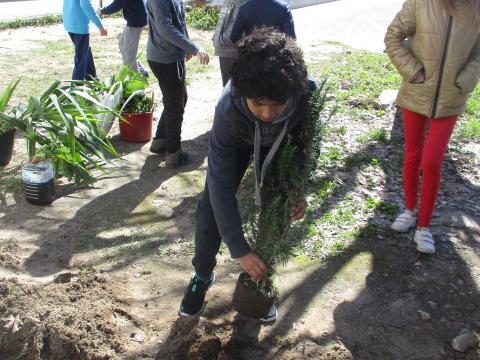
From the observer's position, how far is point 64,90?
4496mm

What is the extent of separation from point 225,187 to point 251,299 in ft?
2.36

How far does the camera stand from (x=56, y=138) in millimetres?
4281

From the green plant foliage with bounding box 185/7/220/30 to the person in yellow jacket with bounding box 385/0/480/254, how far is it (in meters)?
7.70

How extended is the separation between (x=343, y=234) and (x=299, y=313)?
943 mm

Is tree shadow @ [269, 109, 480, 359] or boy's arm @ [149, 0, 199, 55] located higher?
boy's arm @ [149, 0, 199, 55]

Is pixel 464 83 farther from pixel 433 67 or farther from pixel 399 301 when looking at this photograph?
pixel 399 301

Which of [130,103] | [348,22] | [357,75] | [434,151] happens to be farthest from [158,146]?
[348,22]

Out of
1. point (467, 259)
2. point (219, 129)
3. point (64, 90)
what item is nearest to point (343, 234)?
point (467, 259)

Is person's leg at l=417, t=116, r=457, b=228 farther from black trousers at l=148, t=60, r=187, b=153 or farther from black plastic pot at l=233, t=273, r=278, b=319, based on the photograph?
black trousers at l=148, t=60, r=187, b=153

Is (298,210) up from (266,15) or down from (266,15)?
→ down

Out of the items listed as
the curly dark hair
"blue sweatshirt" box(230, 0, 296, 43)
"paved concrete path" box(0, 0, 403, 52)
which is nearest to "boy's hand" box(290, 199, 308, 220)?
the curly dark hair

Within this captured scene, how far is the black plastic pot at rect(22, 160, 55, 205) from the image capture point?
13.2 feet

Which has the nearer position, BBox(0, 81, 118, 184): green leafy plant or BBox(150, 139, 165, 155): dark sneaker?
BBox(0, 81, 118, 184): green leafy plant

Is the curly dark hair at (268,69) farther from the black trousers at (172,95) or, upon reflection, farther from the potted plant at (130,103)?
the potted plant at (130,103)
